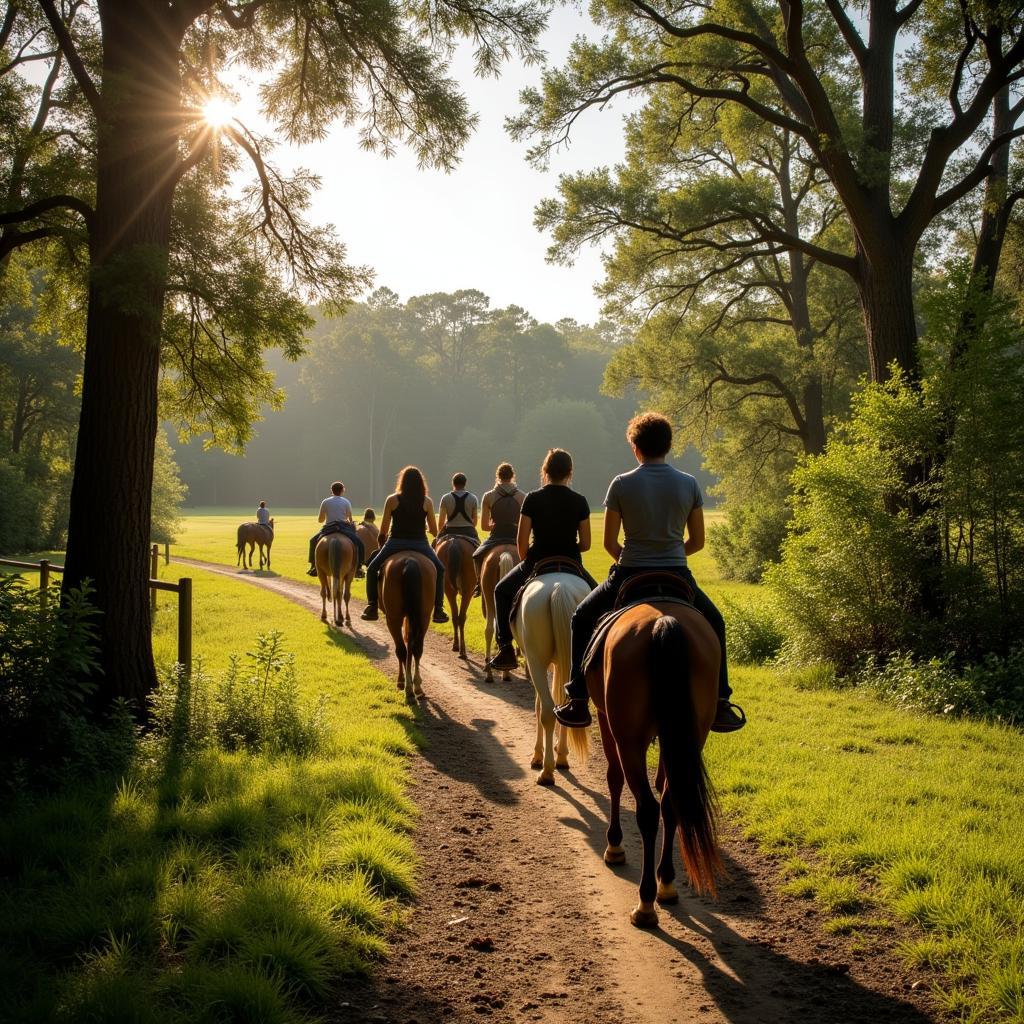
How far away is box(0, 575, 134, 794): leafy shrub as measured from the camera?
5.68m

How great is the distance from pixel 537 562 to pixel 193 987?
4.56 meters

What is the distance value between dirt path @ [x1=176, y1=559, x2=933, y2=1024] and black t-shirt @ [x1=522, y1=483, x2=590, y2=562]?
85.7 inches

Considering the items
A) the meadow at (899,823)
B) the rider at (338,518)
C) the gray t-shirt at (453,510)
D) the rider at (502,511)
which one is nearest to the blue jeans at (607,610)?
the meadow at (899,823)

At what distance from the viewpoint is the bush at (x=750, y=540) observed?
2486 centimetres

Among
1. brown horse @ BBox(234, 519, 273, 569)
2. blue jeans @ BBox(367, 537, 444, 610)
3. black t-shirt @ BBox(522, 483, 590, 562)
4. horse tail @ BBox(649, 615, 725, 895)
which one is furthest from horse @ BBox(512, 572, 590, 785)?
brown horse @ BBox(234, 519, 273, 569)

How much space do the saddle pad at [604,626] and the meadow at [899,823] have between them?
70.7 inches

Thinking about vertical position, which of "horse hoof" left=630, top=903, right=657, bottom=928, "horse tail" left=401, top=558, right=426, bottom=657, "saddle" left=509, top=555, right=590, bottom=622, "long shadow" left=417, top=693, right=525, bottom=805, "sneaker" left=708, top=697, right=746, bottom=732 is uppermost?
"saddle" left=509, top=555, right=590, bottom=622

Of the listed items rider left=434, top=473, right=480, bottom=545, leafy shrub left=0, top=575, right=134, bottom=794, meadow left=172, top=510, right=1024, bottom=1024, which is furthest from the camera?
rider left=434, top=473, right=480, bottom=545

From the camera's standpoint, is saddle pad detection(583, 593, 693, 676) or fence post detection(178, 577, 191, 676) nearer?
saddle pad detection(583, 593, 693, 676)

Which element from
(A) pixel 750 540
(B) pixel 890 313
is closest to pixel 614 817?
(B) pixel 890 313

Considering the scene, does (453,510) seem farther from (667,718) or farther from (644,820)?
(667,718)

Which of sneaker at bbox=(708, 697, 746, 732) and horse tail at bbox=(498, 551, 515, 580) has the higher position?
horse tail at bbox=(498, 551, 515, 580)

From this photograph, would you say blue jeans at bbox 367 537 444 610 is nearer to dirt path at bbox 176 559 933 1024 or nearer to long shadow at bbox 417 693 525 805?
long shadow at bbox 417 693 525 805

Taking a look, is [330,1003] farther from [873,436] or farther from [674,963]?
[873,436]
